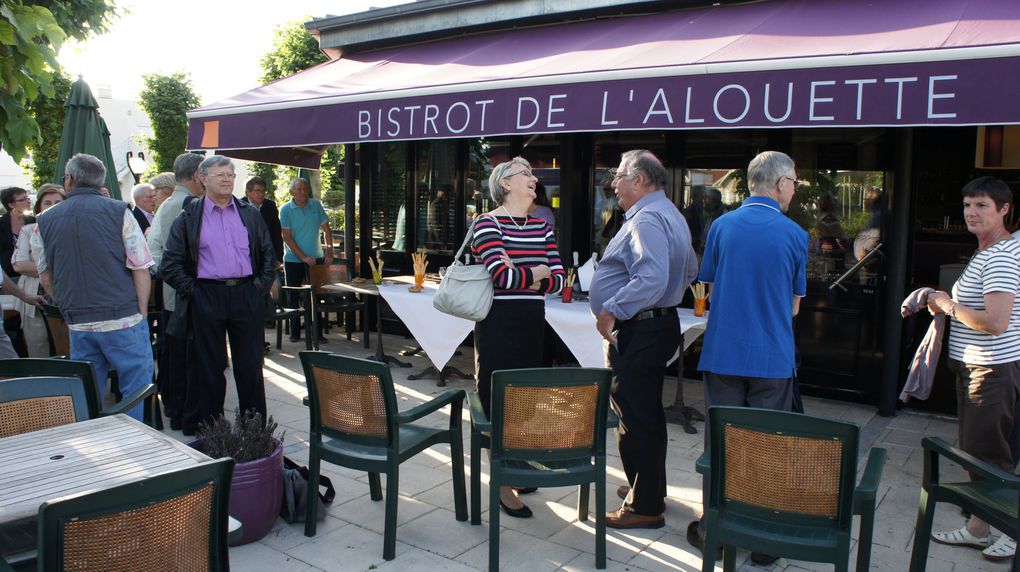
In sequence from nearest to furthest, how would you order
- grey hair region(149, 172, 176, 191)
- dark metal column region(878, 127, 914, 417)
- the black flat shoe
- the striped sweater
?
the striped sweater, the black flat shoe, dark metal column region(878, 127, 914, 417), grey hair region(149, 172, 176, 191)

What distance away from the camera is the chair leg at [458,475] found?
3562mm

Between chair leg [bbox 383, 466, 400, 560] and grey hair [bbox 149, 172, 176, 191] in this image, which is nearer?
chair leg [bbox 383, 466, 400, 560]

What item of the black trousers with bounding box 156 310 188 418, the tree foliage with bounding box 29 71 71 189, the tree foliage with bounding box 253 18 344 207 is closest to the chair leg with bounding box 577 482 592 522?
the black trousers with bounding box 156 310 188 418

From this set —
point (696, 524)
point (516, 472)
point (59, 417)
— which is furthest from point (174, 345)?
point (696, 524)

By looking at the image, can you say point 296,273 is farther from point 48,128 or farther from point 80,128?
point 48,128

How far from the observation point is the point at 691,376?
262 inches

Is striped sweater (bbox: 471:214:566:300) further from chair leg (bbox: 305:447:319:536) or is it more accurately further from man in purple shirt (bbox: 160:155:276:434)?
man in purple shirt (bbox: 160:155:276:434)

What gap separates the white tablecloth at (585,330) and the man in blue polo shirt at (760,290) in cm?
172

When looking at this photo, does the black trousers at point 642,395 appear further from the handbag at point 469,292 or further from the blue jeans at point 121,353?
the blue jeans at point 121,353

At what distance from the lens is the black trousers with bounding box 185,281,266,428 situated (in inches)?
175

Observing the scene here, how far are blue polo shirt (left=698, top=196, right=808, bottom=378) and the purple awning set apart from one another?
0.87 m

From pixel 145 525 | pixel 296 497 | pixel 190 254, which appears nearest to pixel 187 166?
pixel 190 254

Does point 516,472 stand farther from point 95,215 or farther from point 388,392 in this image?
point 95,215

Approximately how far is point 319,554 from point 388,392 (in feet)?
2.67
